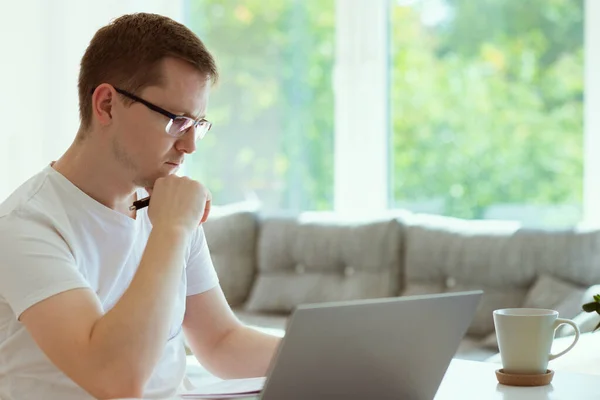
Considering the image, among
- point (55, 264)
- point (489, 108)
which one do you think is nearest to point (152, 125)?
point (55, 264)

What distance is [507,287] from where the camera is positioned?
3.46 meters

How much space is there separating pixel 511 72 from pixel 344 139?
89 cm

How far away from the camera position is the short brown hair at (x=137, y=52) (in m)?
1.63

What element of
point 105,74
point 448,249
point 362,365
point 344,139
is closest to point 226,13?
point 344,139

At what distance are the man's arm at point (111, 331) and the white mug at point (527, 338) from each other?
514 mm

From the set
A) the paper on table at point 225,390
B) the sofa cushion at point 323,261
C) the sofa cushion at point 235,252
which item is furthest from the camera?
the sofa cushion at point 235,252

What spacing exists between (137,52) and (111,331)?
54 cm

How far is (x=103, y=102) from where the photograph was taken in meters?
1.64

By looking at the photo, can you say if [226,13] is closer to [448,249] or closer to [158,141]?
[448,249]

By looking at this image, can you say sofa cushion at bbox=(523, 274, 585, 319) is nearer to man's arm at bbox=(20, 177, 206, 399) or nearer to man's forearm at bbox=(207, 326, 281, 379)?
man's forearm at bbox=(207, 326, 281, 379)

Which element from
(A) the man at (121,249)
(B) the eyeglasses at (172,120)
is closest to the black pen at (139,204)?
(A) the man at (121,249)

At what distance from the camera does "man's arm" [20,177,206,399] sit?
135 centimetres

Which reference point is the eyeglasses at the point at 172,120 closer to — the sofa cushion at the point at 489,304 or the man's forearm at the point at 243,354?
the man's forearm at the point at 243,354

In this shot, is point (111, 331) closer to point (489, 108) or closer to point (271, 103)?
point (489, 108)
